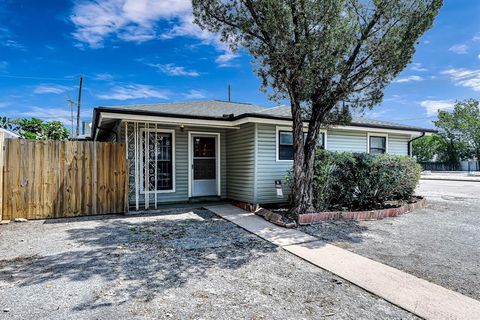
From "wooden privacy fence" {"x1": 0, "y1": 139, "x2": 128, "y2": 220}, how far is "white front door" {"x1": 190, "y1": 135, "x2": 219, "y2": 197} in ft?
8.01

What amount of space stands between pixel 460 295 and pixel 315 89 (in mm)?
4681

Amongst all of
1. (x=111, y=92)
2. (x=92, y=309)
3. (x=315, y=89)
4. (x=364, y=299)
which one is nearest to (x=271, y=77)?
(x=315, y=89)

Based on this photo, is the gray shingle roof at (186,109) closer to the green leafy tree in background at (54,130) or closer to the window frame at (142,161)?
the window frame at (142,161)

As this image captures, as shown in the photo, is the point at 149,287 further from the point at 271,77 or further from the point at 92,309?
the point at 271,77

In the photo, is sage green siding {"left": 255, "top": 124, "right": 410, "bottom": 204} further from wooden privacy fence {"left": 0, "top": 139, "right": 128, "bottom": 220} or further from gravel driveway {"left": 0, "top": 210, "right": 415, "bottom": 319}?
wooden privacy fence {"left": 0, "top": 139, "right": 128, "bottom": 220}

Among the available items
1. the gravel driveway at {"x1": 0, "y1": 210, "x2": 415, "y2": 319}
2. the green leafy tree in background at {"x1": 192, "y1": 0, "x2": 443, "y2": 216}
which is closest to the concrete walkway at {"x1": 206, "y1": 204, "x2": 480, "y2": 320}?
the gravel driveway at {"x1": 0, "y1": 210, "x2": 415, "y2": 319}

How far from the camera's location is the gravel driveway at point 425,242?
12.3 ft

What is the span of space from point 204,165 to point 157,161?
1.61 m

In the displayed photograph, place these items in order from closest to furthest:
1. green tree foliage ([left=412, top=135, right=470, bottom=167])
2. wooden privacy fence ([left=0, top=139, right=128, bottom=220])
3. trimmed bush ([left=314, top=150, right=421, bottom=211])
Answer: wooden privacy fence ([left=0, top=139, right=128, bottom=220]) → trimmed bush ([left=314, top=150, right=421, bottom=211]) → green tree foliage ([left=412, top=135, right=470, bottom=167])

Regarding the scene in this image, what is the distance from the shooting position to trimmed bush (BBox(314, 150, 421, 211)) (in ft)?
24.1

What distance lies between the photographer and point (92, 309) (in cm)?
277

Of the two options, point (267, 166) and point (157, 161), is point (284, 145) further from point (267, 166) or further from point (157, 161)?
point (157, 161)

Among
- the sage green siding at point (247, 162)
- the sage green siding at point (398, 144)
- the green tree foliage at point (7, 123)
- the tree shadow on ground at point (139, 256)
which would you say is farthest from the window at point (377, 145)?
the green tree foliage at point (7, 123)

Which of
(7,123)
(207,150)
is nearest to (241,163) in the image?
(207,150)
